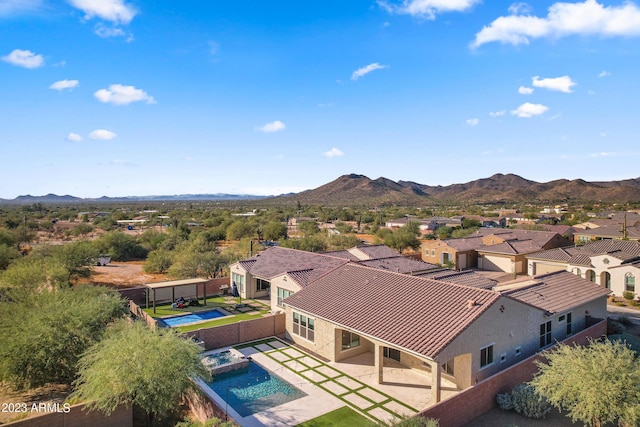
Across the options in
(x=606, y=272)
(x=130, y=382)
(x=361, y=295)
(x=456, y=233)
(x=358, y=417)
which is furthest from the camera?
(x=456, y=233)

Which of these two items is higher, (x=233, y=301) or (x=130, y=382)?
(x=130, y=382)

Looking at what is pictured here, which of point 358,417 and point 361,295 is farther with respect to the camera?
point 361,295

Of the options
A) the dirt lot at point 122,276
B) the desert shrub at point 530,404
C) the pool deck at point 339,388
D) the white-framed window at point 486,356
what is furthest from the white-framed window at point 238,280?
the desert shrub at point 530,404

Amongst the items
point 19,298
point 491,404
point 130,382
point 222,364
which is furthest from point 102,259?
point 491,404

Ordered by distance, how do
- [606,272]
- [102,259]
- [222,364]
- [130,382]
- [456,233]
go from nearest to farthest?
1. [130,382]
2. [222,364]
3. [606,272]
4. [102,259]
5. [456,233]

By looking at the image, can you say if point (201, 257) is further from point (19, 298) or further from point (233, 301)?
point (19, 298)

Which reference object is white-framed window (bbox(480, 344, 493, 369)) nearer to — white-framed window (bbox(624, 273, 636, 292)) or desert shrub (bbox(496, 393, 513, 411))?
desert shrub (bbox(496, 393, 513, 411))

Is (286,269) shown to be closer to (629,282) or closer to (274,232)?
(629,282)
